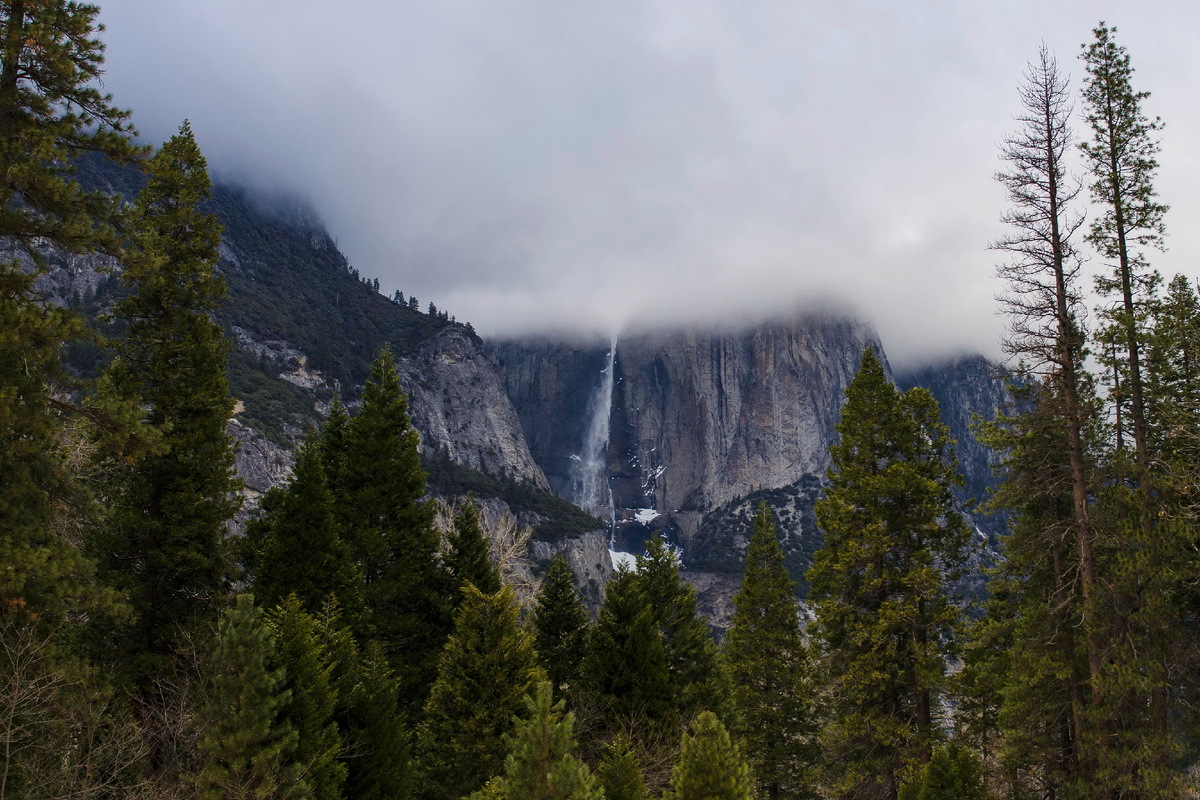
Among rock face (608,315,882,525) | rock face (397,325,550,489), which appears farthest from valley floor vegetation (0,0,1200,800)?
rock face (608,315,882,525)

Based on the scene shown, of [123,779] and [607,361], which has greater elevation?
[607,361]

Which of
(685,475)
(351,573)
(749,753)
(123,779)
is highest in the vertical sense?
(685,475)

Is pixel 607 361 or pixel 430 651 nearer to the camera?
pixel 430 651

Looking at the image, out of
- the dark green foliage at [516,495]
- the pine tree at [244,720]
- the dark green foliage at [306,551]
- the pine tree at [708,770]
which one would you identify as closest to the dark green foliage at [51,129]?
the pine tree at [244,720]

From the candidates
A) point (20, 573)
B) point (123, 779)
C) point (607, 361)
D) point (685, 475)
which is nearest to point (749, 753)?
point (123, 779)

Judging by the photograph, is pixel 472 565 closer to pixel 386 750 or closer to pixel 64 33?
pixel 386 750

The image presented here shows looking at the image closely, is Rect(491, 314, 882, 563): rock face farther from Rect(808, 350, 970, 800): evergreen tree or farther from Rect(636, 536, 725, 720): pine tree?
Rect(808, 350, 970, 800): evergreen tree

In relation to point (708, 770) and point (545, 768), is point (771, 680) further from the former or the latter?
point (545, 768)
